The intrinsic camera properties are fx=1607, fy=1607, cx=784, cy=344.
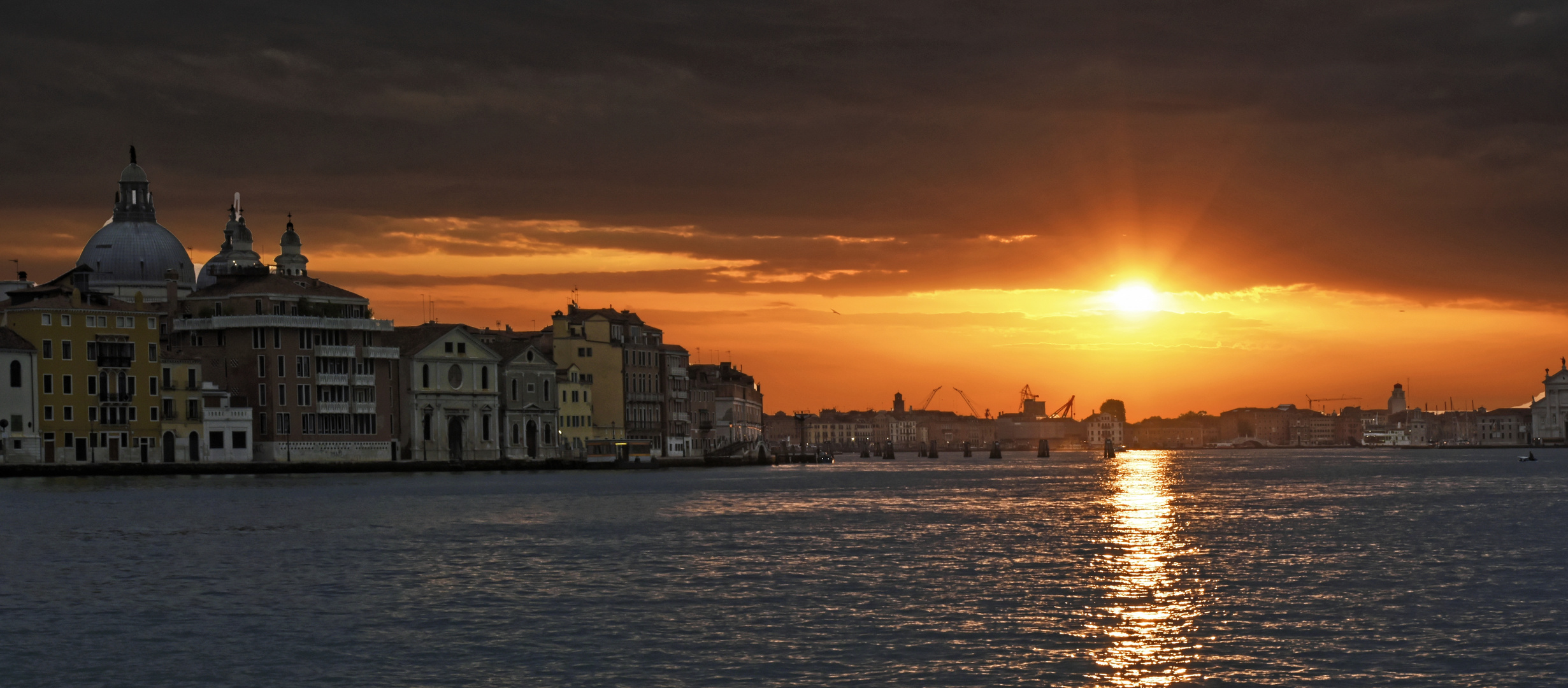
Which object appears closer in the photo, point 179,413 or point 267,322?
point 179,413

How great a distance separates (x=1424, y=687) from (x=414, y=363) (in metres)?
121

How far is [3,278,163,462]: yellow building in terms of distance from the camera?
116 m

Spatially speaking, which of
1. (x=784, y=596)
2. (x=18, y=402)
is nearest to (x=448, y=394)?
(x=18, y=402)

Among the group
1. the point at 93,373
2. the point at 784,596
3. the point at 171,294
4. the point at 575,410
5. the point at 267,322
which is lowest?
the point at 784,596

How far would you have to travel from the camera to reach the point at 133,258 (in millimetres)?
142000

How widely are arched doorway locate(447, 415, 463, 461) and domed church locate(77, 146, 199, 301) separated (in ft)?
86.2

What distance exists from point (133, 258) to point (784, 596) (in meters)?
123

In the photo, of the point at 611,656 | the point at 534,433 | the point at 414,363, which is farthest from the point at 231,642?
the point at 534,433

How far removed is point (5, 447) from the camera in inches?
4439

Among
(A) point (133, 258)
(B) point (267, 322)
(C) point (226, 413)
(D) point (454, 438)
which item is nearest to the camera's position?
(C) point (226, 413)

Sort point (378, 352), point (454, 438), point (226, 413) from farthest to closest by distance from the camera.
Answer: point (454, 438)
point (378, 352)
point (226, 413)

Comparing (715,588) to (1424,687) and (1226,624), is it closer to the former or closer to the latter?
(1226,624)

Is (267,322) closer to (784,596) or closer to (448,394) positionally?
(448,394)

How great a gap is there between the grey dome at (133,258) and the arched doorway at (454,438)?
1067 inches
